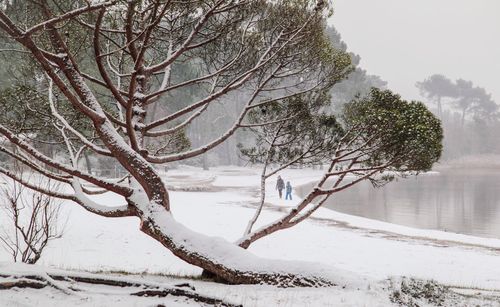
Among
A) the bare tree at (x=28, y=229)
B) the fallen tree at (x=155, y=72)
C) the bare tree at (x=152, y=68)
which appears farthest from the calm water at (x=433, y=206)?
the bare tree at (x=28, y=229)

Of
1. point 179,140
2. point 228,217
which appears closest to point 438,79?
point 228,217

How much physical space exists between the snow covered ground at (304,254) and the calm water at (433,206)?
3013 millimetres

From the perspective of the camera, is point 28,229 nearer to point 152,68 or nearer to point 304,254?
point 152,68

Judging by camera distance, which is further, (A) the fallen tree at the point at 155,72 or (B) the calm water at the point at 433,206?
(B) the calm water at the point at 433,206

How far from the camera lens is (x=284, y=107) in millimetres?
10750

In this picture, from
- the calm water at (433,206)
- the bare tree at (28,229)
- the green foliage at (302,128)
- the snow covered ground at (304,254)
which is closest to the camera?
the snow covered ground at (304,254)

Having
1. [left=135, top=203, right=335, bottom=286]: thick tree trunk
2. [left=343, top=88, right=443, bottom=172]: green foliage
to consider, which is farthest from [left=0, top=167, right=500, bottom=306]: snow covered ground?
[left=343, top=88, right=443, bottom=172]: green foliage

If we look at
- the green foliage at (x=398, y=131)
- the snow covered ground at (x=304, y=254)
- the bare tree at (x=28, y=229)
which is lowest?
the snow covered ground at (x=304, y=254)

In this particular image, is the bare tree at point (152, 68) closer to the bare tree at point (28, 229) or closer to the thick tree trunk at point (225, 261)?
the thick tree trunk at point (225, 261)

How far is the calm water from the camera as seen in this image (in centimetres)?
2266

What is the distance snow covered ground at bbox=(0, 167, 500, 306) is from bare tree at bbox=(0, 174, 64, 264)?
1.79 feet

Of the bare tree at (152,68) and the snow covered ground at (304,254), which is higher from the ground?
the bare tree at (152,68)

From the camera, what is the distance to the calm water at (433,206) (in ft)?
74.3

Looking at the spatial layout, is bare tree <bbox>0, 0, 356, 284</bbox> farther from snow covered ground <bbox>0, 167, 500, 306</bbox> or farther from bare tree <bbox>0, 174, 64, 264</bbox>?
bare tree <bbox>0, 174, 64, 264</bbox>
